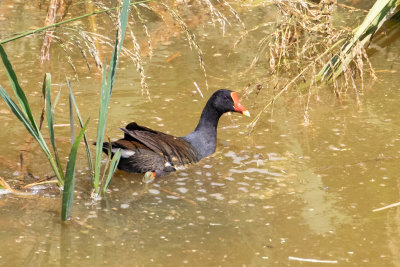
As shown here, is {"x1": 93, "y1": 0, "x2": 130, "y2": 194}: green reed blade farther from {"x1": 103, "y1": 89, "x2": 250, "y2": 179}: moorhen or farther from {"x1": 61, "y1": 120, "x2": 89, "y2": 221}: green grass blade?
{"x1": 103, "y1": 89, "x2": 250, "y2": 179}: moorhen

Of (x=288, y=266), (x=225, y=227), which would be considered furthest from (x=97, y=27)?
(x=288, y=266)

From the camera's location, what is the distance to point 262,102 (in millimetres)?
6797

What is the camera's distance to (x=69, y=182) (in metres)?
4.19

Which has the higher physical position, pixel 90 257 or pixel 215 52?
pixel 215 52

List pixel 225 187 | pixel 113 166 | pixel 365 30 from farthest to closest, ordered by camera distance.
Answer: pixel 365 30
pixel 225 187
pixel 113 166

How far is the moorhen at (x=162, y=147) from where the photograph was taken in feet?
17.5

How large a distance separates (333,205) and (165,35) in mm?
4059

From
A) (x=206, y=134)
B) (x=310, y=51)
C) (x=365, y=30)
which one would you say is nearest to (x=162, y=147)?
(x=206, y=134)

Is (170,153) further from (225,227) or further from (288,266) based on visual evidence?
(288,266)

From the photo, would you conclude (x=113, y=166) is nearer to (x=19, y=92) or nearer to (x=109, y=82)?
(x=109, y=82)

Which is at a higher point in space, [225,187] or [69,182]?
[69,182]

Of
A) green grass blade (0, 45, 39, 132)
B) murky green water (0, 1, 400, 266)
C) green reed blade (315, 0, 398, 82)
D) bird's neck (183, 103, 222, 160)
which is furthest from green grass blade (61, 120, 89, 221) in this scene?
green reed blade (315, 0, 398, 82)

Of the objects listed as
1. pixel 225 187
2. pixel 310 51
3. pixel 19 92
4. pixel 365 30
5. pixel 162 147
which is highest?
pixel 365 30

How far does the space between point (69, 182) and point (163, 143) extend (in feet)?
4.53
